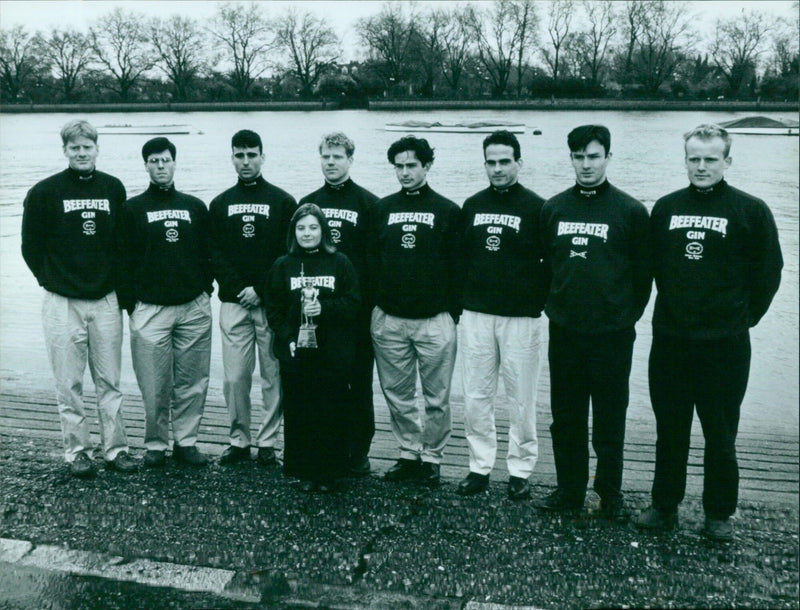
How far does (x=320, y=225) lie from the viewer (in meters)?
4.62

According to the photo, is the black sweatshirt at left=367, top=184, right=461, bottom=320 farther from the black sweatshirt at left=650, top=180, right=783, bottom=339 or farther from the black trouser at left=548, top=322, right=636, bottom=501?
the black sweatshirt at left=650, top=180, right=783, bottom=339

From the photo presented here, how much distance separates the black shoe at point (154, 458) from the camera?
16.6 ft

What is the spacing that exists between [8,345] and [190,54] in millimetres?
90990

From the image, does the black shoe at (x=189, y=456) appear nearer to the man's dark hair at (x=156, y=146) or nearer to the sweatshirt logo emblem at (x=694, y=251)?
the man's dark hair at (x=156, y=146)

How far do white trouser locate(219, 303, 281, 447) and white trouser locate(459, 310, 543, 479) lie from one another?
122 cm

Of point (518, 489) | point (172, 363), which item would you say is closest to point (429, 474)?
point (518, 489)

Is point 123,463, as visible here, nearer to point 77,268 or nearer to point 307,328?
point 77,268

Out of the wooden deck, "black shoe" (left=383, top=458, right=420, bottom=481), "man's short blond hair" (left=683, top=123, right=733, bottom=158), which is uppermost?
Answer: "man's short blond hair" (left=683, top=123, right=733, bottom=158)

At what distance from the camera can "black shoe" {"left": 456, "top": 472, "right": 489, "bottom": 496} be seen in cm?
466

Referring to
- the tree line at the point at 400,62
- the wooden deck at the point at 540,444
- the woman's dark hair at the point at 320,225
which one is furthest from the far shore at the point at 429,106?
the woman's dark hair at the point at 320,225

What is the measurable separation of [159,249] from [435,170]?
1396 inches

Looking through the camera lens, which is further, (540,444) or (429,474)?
(540,444)

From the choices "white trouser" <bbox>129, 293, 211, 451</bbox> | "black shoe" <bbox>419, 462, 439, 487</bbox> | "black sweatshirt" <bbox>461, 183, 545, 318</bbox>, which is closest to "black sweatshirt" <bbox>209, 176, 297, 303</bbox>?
"white trouser" <bbox>129, 293, 211, 451</bbox>

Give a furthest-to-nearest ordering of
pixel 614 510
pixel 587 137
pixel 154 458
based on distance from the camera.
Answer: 1. pixel 154 458
2. pixel 614 510
3. pixel 587 137
